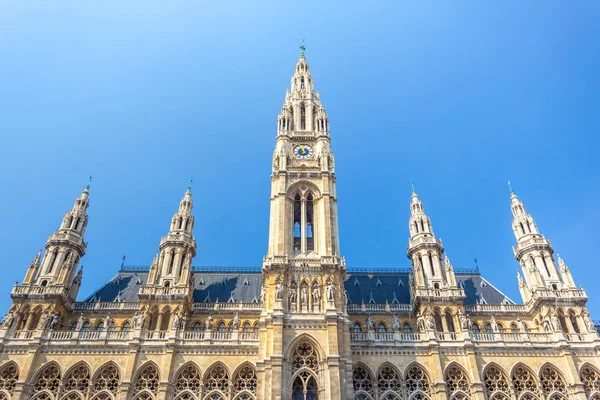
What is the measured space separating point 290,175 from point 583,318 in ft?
94.1

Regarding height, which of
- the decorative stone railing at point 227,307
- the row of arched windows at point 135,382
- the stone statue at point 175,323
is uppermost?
the decorative stone railing at point 227,307

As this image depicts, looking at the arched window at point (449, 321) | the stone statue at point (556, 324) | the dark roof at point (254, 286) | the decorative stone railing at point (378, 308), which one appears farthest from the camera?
the dark roof at point (254, 286)

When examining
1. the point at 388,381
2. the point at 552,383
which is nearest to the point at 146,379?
the point at 388,381

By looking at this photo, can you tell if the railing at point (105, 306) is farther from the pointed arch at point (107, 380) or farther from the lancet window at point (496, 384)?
the lancet window at point (496, 384)

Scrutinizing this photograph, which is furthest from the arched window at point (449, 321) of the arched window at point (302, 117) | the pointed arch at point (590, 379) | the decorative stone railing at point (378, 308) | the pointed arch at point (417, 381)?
the arched window at point (302, 117)

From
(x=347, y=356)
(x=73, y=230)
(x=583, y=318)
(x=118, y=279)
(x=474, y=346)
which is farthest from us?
(x=118, y=279)

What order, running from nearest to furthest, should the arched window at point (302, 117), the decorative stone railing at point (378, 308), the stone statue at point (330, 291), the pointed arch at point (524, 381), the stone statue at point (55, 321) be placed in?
the pointed arch at point (524, 381) < the stone statue at point (330, 291) < the stone statue at point (55, 321) < the decorative stone railing at point (378, 308) < the arched window at point (302, 117)

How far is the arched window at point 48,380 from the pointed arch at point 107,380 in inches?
105

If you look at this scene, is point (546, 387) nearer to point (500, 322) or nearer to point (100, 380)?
point (500, 322)

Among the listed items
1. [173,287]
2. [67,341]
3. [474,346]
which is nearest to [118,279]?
[173,287]

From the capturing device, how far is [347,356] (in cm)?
3431

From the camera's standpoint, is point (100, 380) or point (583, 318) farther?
point (583, 318)

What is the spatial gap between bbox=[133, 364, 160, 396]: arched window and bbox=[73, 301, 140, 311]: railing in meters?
10.8

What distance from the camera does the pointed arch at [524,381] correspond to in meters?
35.1
